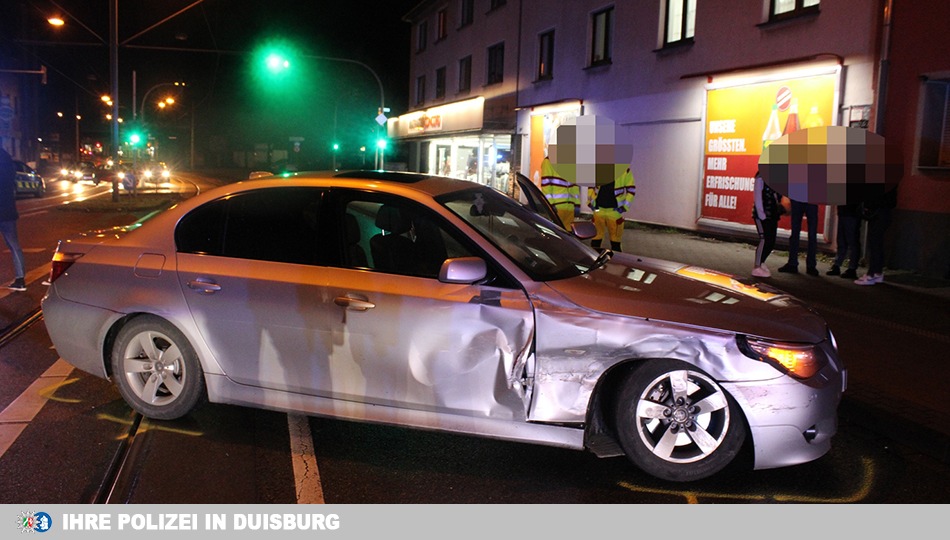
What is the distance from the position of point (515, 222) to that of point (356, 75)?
6658cm

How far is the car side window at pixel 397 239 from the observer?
14.9 ft

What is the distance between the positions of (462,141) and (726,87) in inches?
717

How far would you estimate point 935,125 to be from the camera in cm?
1172

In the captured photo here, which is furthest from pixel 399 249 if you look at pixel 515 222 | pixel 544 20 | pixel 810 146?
pixel 544 20

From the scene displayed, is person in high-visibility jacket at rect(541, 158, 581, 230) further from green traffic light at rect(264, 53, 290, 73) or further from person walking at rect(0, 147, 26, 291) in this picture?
green traffic light at rect(264, 53, 290, 73)

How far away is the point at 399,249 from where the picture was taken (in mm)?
4613

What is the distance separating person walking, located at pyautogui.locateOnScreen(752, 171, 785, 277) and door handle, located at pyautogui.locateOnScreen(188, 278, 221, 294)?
848cm

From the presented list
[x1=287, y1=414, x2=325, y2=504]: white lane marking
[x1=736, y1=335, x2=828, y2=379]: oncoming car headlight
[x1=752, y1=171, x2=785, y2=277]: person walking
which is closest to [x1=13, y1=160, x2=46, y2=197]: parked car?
[x1=752, y1=171, x2=785, y2=277]: person walking

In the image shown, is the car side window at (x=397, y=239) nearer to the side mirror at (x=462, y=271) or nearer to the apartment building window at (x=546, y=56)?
the side mirror at (x=462, y=271)

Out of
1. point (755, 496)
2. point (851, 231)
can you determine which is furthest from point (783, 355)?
point (851, 231)

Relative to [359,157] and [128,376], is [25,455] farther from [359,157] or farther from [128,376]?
[359,157]

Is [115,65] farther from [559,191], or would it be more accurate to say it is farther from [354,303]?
[354,303]
